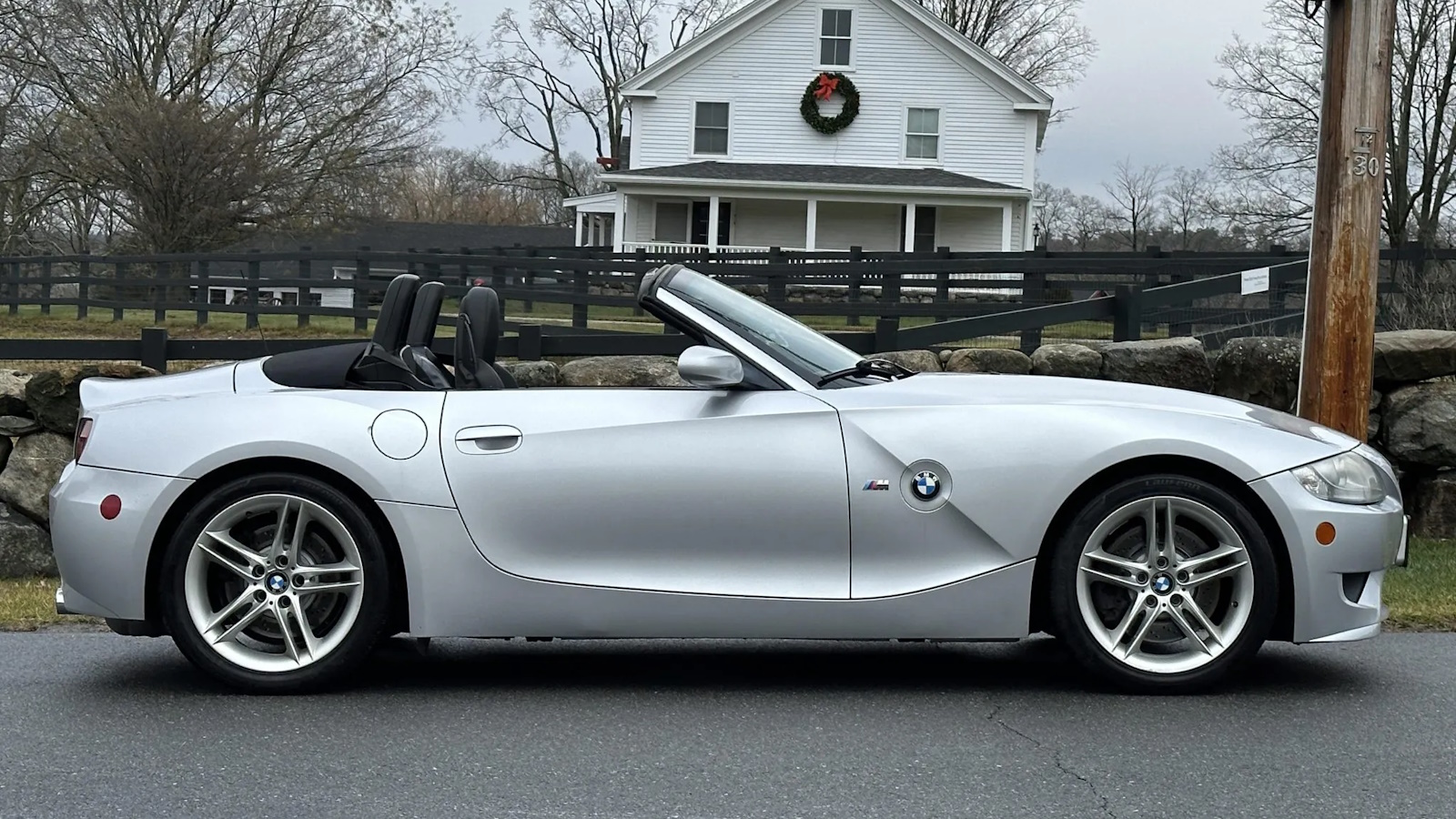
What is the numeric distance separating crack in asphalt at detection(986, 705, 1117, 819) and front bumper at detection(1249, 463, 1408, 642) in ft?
3.31

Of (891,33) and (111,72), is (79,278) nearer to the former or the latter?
(111,72)

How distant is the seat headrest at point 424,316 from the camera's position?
5395 mm

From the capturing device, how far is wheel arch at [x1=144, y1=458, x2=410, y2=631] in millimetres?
4883

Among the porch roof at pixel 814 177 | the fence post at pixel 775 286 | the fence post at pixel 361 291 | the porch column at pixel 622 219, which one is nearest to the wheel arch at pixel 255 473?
the fence post at pixel 775 286

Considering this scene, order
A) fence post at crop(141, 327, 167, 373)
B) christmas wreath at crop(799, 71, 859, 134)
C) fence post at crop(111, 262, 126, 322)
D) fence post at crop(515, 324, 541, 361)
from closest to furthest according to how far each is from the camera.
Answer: fence post at crop(515, 324, 541, 361), fence post at crop(141, 327, 167, 373), fence post at crop(111, 262, 126, 322), christmas wreath at crop(799, 71, 859, 134)

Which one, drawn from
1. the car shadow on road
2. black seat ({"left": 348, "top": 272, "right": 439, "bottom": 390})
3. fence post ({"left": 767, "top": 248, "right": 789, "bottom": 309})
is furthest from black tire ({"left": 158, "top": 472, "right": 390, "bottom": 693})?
fence post ({"left": 767, "top": 248, "right": 789, "bottom": 309})

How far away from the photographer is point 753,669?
542cm

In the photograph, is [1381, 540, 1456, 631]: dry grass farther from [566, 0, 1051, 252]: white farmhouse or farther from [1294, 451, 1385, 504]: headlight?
[566, 0, 1051, 252]: white farmhouse

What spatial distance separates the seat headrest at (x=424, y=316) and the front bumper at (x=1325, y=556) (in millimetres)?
2879

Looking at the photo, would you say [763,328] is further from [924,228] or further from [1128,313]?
[924,228]

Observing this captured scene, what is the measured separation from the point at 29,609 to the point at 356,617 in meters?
2.84

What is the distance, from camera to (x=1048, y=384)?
17.4 ft

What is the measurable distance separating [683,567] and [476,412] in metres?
0.86

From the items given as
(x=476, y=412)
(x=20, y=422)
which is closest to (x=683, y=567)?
(x=476, y=412)
